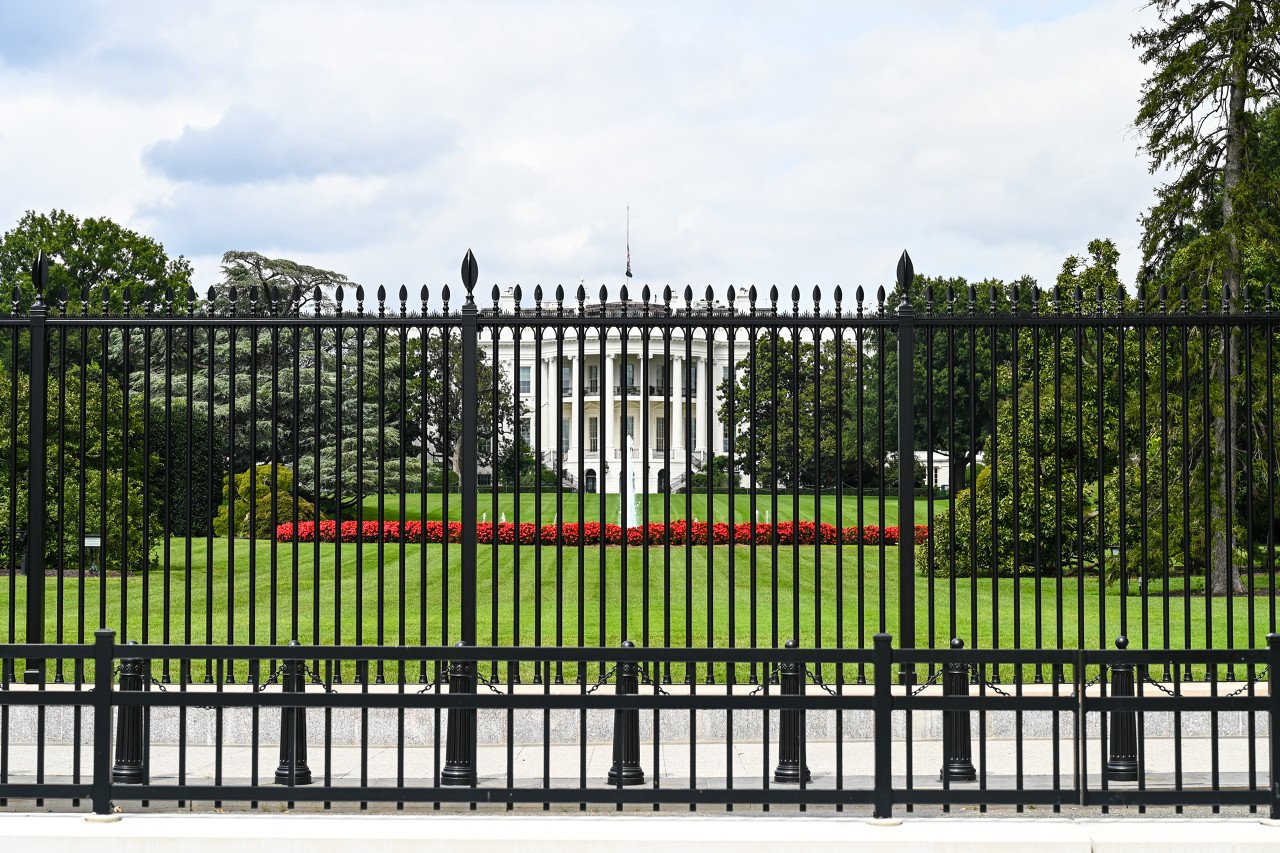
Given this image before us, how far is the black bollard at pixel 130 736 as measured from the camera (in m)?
7.73

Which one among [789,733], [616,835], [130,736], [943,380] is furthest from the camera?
[943,380]

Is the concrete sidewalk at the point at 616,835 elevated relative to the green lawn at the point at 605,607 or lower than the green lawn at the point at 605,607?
elevated

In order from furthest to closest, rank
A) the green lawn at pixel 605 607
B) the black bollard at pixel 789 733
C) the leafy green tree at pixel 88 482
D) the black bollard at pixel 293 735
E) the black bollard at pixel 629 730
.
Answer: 1. the leafy green tree at pixel 88 482
2. the green lawn at pixel 605 607
3. the black bollard at pixel 629 730
4. the black bollard at pixel 789 733
5. the black bollard at pixel 293 735

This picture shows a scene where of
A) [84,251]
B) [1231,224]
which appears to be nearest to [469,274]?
[1231,224]

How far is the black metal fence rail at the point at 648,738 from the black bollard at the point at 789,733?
2 cm

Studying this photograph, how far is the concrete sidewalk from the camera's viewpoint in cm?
620

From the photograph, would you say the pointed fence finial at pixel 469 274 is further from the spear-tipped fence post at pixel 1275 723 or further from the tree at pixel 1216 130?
the tree at pixel 1216 130

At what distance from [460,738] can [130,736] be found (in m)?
1.97

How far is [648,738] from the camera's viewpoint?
10.2 metres

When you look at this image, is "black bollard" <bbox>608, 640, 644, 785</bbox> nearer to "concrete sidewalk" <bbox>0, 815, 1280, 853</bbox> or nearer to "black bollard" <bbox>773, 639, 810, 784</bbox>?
"black bollard" <bbox>773, 639, 810, 784</bbox>

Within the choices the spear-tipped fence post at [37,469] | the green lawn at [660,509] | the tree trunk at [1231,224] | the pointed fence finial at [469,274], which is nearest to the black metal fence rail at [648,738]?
the spear-tipped fence post at [37,469]

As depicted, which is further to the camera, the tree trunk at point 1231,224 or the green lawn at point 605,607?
the tree trunk at point 1231,224

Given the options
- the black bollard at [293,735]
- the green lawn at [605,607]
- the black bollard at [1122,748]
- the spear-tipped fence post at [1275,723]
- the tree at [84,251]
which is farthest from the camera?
the tree at [84,251]

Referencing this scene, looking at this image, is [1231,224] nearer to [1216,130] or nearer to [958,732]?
[1216,130]
